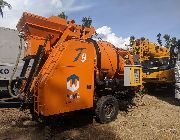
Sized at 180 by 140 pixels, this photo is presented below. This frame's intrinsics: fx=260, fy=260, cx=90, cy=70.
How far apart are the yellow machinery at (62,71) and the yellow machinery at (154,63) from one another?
16.0 feet

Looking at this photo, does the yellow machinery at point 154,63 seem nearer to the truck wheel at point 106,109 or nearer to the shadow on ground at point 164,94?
the shadow on ground at point 164,94

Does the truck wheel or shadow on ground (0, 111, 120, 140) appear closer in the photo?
shadow on ground (0, 111, 120, 140)

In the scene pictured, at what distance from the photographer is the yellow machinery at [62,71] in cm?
617

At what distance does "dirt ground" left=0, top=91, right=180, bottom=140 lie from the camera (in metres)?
6.57

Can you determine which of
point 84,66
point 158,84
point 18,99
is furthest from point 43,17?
point 158,84

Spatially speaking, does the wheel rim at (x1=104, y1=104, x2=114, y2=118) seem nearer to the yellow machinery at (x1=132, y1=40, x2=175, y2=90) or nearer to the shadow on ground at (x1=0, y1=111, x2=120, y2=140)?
the shadow on ground at (x1=0, y1=111, x2=120, y2=140)

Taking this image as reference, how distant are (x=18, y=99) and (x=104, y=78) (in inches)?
110

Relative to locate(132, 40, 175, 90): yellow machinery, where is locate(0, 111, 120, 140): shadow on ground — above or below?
below

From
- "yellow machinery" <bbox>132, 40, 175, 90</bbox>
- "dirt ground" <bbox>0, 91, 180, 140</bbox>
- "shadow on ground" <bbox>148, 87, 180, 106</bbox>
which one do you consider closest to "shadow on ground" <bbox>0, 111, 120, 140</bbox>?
"dirt ground" <bbox>0, 91, 180, 140</bbox>

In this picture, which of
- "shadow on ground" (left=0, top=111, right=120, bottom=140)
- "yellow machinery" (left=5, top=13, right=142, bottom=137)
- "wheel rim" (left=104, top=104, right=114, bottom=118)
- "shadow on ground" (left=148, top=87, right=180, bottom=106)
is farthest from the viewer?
"shadow on ground" (left=148, top=87, right=180, bottom=106)

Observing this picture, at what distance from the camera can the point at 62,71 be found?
247 inches

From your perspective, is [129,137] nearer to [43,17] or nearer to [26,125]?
[26,125]

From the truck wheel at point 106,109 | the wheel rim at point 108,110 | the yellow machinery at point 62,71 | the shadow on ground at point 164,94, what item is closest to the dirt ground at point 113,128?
the truck wheel at point 106,109

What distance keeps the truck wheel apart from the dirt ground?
18cm
